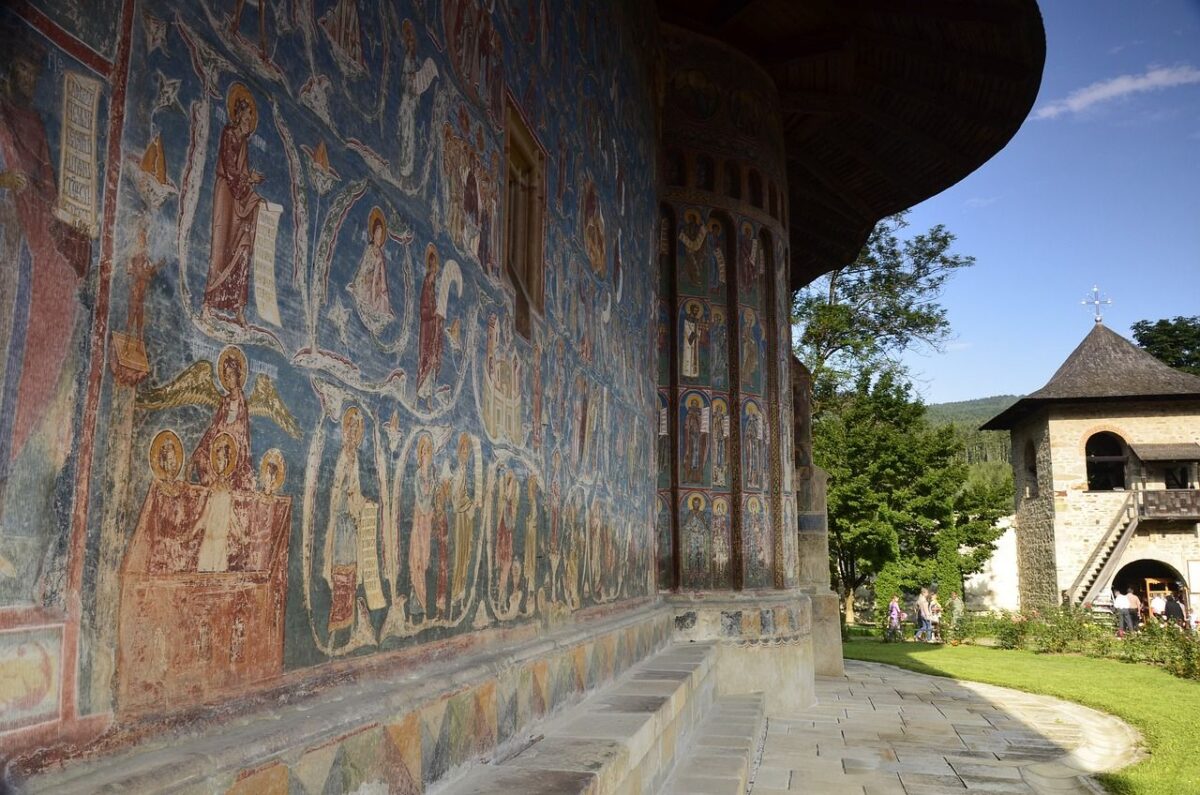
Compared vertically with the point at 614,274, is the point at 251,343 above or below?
below

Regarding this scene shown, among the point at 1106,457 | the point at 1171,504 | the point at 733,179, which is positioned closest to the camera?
the point at 733,179

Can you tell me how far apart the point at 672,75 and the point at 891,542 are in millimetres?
16672

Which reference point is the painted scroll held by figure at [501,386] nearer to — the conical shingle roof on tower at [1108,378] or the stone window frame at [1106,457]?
the conical shingle roof on tower at [1108,378]

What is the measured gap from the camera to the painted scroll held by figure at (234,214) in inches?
81.8

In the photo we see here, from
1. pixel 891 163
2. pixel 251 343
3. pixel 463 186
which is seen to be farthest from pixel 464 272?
pixel 891 163

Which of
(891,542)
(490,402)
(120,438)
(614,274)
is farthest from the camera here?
(891,542)

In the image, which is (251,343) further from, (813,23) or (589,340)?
(813,23)

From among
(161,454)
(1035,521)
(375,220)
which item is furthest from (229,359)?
(1035,521)

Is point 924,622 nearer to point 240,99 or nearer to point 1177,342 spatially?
point 240,99

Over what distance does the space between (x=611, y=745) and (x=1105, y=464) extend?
3221 centimetres

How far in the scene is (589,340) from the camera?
6273mm

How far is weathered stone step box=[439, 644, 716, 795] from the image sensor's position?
317 cm

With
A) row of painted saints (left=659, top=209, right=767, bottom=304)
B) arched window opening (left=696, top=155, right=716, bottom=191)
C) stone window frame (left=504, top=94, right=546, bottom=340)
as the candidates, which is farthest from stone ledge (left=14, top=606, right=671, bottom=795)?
arched window opening (left=696, top=155, right=716, bottom=191)

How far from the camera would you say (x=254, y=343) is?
2.20 meters
